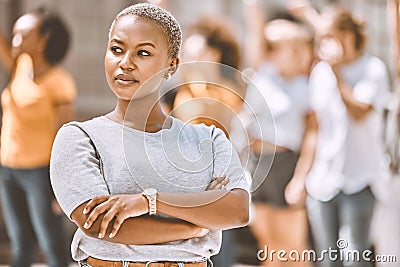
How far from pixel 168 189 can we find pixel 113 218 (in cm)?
10

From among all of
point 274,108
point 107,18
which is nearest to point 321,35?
point 274,108

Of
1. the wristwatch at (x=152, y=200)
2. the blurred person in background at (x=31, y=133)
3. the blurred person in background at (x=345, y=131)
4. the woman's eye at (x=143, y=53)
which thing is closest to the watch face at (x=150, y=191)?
the wristwatch at (x=152, y=200)

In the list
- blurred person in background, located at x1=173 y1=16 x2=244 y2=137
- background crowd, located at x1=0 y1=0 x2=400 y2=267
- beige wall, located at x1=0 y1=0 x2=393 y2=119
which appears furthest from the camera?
background crowd, located at x1=0 y1=0 x2=400 y2=267

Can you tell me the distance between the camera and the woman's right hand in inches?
41.5

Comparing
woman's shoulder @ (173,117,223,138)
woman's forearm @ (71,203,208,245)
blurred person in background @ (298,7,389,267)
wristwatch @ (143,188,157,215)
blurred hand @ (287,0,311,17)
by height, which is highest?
blurred hand @ (287,0,311,17)

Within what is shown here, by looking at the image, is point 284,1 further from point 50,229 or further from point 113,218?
point 113,218

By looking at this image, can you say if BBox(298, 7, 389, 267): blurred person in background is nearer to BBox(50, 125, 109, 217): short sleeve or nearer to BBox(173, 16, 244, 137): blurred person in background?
BBox(173, 16, 244, 137): blurred person in background

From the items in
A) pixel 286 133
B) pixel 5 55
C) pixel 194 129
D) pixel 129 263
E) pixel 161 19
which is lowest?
pixel 129 263

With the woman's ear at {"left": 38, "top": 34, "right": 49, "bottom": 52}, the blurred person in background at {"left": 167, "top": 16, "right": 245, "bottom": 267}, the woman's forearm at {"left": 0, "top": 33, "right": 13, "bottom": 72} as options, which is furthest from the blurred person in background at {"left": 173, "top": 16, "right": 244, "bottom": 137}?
the woman's forearm at {"left": 0, "top": 33, "right": 13, "bottom": 72}

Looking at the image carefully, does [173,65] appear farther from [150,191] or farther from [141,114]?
[150,191]

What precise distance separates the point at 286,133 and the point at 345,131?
185 millimetres

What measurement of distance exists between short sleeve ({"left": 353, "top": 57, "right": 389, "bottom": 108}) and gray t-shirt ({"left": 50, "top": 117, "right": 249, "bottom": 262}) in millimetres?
1012

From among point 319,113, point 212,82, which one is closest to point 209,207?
point 212,82

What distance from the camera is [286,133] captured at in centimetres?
Answer: 197
